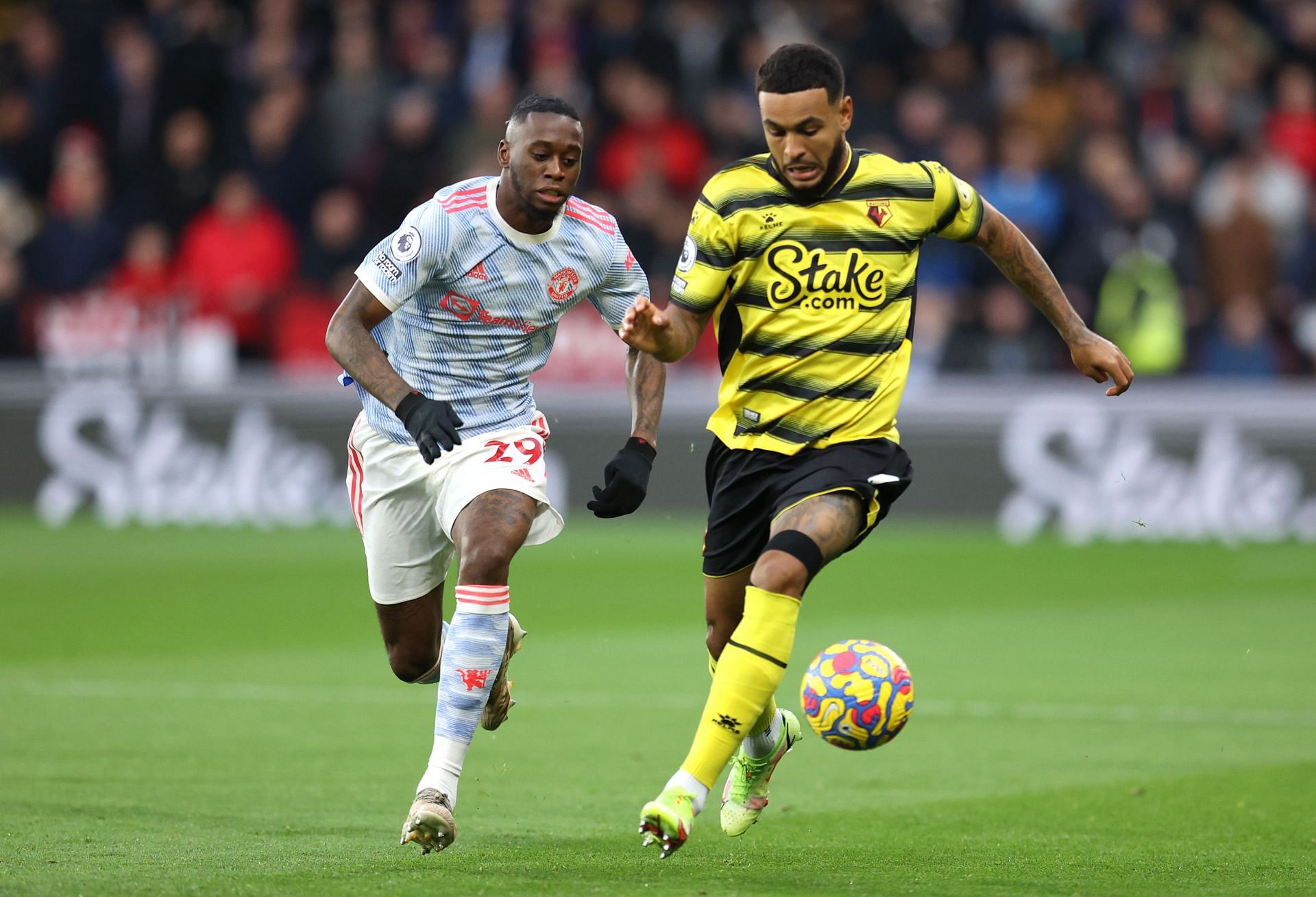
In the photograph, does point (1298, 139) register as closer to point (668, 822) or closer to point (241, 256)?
point (241, 256)

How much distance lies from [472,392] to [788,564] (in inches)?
58.6

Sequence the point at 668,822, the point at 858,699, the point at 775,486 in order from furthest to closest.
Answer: the point at 775,486, the point at 858,699, the point at 668,822

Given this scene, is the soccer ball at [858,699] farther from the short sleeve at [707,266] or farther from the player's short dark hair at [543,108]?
the player's short dark hair at [543,108]

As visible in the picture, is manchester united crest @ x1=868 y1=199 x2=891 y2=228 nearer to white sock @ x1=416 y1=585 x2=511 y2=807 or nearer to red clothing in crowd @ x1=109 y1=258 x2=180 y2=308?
white sock @ x1=416 y1=585 x2=511 y2=807

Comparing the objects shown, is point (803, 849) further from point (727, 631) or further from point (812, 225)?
point (812, 225)

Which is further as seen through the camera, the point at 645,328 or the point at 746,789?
the point at 746,789

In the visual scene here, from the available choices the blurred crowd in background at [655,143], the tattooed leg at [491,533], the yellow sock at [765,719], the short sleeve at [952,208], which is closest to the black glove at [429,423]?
the tattooed leg at [491,533]

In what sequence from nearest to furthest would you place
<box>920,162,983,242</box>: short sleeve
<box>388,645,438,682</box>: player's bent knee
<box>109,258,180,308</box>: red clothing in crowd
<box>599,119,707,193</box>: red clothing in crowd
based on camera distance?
<box>920,162,983,242</box>: short sleeve → <box>388,645,438,682</box>: player's bent knee → <box>109,258,180,308</box>: red clothing in crowd → <box>599,119,707,193</box>: red clothing in crowd

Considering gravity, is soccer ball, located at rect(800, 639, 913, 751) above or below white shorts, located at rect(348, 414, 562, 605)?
below

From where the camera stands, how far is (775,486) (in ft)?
20.6

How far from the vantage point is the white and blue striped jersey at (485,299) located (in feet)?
22.0

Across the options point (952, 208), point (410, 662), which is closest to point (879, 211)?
point (952, 208)

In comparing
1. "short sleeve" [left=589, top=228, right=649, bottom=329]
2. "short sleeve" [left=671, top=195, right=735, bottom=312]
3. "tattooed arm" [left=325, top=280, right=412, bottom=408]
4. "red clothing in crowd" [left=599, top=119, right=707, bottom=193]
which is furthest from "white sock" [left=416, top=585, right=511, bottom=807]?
"red clothing in crowd" [left=599, top=119, right=707, bottom=193]

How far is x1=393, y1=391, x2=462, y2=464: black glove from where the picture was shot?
6121 millimetres
